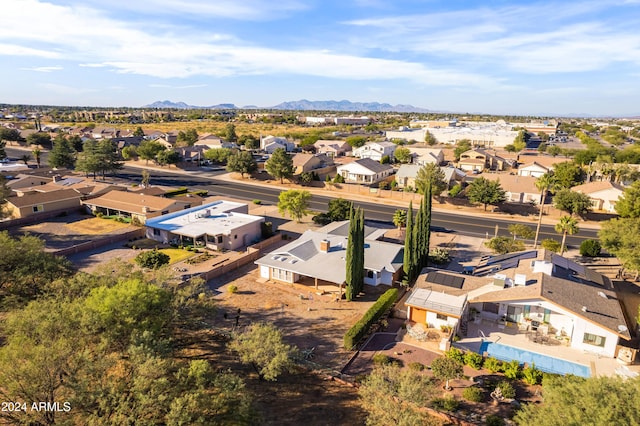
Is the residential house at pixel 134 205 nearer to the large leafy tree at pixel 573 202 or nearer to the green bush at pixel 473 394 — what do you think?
the green bush at pixel 473 394

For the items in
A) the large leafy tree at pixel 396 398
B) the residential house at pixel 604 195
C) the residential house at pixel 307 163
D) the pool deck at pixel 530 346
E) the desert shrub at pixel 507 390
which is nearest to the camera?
the large leafy tree at pixel 396 398

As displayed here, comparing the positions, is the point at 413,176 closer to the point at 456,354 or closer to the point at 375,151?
the point at 375,151

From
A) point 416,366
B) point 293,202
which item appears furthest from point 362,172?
point 416,366

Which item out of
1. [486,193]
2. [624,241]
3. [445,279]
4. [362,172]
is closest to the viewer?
[445,279]

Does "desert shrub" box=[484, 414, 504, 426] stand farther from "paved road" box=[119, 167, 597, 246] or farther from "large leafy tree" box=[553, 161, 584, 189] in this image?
"large leafy tree" box=[553, 161, 584, 189]

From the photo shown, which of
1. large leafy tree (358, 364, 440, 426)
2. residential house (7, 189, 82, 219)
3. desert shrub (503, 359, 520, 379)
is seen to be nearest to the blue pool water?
desert shrub (503, 359, 520, 379)

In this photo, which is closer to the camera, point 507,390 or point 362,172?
point 507,390

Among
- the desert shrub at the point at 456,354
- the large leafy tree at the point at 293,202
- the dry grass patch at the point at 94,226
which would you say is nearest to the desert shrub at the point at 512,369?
the desert shrub at the point at 456,354
